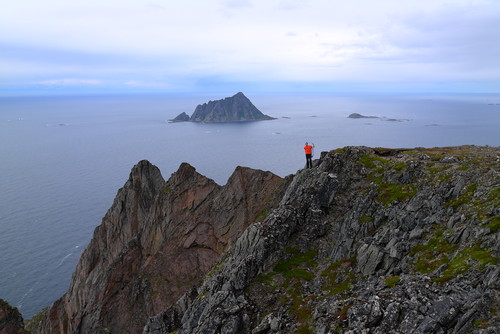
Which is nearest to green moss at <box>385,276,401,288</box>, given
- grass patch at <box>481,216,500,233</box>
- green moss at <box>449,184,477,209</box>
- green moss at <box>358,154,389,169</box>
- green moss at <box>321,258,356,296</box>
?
green moss at <box>321,258,356,296</box>

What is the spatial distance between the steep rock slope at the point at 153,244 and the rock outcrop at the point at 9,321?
959cm

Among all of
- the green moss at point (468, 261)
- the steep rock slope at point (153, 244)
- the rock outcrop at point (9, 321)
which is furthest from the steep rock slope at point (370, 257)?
the rock outcrop at point (9, 321)

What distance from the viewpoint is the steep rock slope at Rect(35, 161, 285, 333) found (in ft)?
208

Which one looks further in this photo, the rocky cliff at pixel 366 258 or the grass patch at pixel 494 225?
the grass patch at pixel 494 225

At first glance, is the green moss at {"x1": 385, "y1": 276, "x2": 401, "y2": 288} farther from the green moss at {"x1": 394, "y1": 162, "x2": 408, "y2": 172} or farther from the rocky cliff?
the green moss at {"x1": 394, "y1": 162, "x2": 408, "y2": 172}

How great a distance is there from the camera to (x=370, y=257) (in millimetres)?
28281

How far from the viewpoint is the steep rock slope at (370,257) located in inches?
783

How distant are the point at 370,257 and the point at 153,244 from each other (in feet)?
178

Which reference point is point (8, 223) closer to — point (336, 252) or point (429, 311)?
point (336, 252)

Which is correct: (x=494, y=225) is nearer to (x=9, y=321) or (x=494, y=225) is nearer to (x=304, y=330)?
(x=304, y=330)

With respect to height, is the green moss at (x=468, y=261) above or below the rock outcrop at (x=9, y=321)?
above

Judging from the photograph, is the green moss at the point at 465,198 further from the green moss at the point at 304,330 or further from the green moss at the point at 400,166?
the green moss at the point at 304,330

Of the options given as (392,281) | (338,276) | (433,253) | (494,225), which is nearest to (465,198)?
(494,225)

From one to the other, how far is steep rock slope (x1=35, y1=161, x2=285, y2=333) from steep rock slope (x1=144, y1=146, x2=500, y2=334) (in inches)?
916
